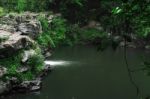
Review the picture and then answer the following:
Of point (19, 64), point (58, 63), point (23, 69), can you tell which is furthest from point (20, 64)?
point (58, 63)

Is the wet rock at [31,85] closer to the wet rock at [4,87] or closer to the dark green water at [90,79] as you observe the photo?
the dark green water at [90,79]

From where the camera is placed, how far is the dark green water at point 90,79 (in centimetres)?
1856

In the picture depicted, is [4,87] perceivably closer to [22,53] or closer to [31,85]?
[31,85]

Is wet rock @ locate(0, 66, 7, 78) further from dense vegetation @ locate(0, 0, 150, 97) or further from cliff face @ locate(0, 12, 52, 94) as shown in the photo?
dense vegetation @ locate(0, 0, 150, 97)

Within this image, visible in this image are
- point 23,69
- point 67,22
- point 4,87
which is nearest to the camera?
point 4,87

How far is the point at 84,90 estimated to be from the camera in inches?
765

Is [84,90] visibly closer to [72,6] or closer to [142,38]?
[142,38]

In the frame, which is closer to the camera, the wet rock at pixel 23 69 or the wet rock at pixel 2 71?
the wet rock at pixel 2 71

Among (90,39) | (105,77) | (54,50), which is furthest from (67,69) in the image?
(90,39)

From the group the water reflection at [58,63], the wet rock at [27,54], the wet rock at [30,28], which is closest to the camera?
the wet rock at [27,54]

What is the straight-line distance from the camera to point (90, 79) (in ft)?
72.7

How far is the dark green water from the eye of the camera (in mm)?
18562

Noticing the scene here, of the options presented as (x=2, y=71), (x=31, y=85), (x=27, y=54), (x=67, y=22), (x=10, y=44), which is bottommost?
(x=31, y=85)

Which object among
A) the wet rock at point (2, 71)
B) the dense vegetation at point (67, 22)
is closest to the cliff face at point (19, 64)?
the wet rock at point (2, 71)
